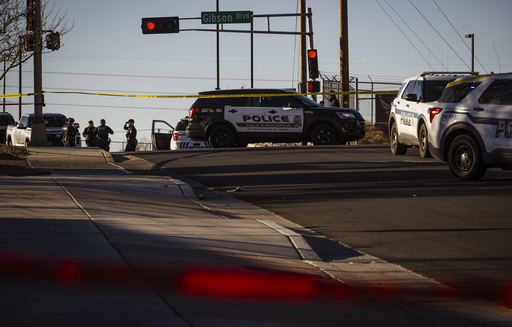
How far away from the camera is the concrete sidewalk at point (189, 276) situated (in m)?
5.46

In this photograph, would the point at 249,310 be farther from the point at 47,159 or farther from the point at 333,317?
the point at 47,159

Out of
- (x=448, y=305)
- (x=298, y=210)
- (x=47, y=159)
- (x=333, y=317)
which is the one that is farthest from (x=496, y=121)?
(x=47, y=159)

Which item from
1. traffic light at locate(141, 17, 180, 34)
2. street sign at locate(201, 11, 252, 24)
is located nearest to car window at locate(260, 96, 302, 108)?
traffic light at locate(141, 17, 180, 34)

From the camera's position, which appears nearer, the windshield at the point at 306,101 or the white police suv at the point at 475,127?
the white police suv at the point at 475,127

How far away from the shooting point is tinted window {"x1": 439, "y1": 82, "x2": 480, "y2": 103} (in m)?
14.5

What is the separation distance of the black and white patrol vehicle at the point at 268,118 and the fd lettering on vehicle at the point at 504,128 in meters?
12.2

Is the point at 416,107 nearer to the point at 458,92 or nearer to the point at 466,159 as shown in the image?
the point at 458,92

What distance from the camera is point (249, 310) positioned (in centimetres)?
564

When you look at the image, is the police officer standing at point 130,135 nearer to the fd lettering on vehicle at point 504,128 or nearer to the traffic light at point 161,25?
the traffic light at point 161,25

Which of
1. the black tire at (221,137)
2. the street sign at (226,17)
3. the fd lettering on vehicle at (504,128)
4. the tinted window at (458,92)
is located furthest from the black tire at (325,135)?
the street sign at (226,17)

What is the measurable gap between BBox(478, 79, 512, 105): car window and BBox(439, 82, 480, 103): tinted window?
367mm

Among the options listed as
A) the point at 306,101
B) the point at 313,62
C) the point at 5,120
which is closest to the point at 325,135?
the point at 306,101

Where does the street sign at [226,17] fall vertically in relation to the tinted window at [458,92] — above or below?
above

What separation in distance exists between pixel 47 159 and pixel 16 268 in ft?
45.7
